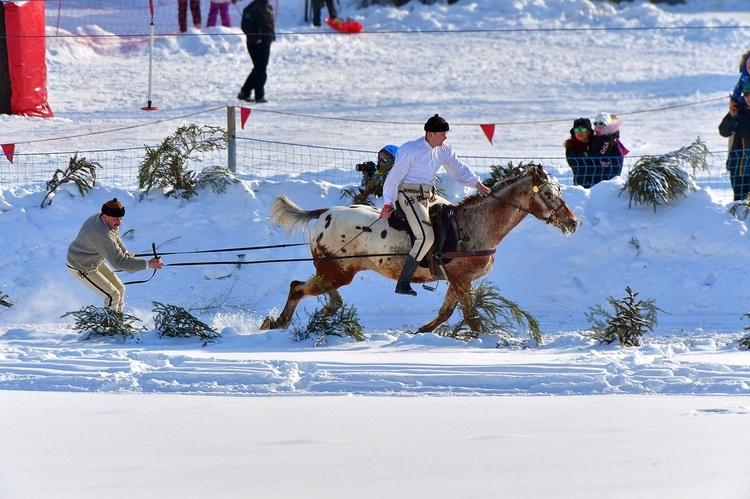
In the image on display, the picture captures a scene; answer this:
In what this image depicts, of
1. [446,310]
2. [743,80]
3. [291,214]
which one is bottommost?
[446,310]

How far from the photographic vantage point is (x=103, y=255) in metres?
11.1

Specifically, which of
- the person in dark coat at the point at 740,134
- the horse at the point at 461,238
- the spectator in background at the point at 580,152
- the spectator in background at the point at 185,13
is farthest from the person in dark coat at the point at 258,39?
the horse at the point at 461,238

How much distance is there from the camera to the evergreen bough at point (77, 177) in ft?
47.0

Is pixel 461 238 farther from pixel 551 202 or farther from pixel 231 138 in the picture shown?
pixel 231 138

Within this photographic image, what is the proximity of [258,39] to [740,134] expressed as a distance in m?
8.53

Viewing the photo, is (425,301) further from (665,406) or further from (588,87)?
(588,87)

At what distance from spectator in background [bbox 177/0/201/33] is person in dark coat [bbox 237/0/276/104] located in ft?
13.0

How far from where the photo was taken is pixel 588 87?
2269 cm

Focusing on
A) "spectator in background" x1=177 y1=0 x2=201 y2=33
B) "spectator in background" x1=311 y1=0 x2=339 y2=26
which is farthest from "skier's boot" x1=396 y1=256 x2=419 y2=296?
"spectator in background" x1=311 y1=0 x2=339 y2=26

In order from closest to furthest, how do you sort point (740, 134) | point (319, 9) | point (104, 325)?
point (104, 325), point (740, 134), point (319, 9)

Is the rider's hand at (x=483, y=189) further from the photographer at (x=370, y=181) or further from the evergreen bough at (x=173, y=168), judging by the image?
the evergreen bough at (x=173, y=168)

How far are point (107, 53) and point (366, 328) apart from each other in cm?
1334

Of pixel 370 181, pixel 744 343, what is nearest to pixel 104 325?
pixel 370 181

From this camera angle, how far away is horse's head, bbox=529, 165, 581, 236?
1111 cm
